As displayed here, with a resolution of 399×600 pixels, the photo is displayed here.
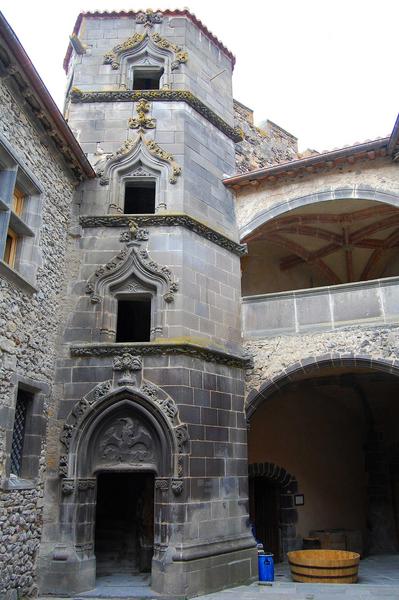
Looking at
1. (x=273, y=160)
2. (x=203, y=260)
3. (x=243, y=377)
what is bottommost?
(x=243, y=377)

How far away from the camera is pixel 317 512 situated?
11695 millimetres

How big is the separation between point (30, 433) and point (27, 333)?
4.67 feet

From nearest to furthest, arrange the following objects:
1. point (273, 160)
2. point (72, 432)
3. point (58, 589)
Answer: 1. point (58, 589)
2. point (72, 432)
3. point (273, 160)

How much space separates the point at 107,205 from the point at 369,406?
806cm

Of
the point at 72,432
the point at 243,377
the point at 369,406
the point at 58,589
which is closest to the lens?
the point at 58,589

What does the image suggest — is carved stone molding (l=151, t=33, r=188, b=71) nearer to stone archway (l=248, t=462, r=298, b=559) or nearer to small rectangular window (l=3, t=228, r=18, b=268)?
small rectangular window (l=3, t=228, r=18, b=268)

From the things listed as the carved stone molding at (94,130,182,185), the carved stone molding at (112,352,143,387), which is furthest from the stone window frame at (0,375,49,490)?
the carved stone molding at (94,130,182,185)

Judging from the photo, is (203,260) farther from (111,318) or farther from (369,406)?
(369,406)

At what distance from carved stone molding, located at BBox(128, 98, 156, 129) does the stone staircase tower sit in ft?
0.09

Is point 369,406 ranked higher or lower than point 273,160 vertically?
lower

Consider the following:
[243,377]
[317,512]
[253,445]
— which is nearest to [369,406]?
[317,512]

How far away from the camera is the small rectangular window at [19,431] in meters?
7.20

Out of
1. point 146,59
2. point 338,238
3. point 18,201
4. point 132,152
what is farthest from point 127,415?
point 146,59

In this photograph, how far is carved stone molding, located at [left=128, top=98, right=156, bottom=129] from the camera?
1010cm
